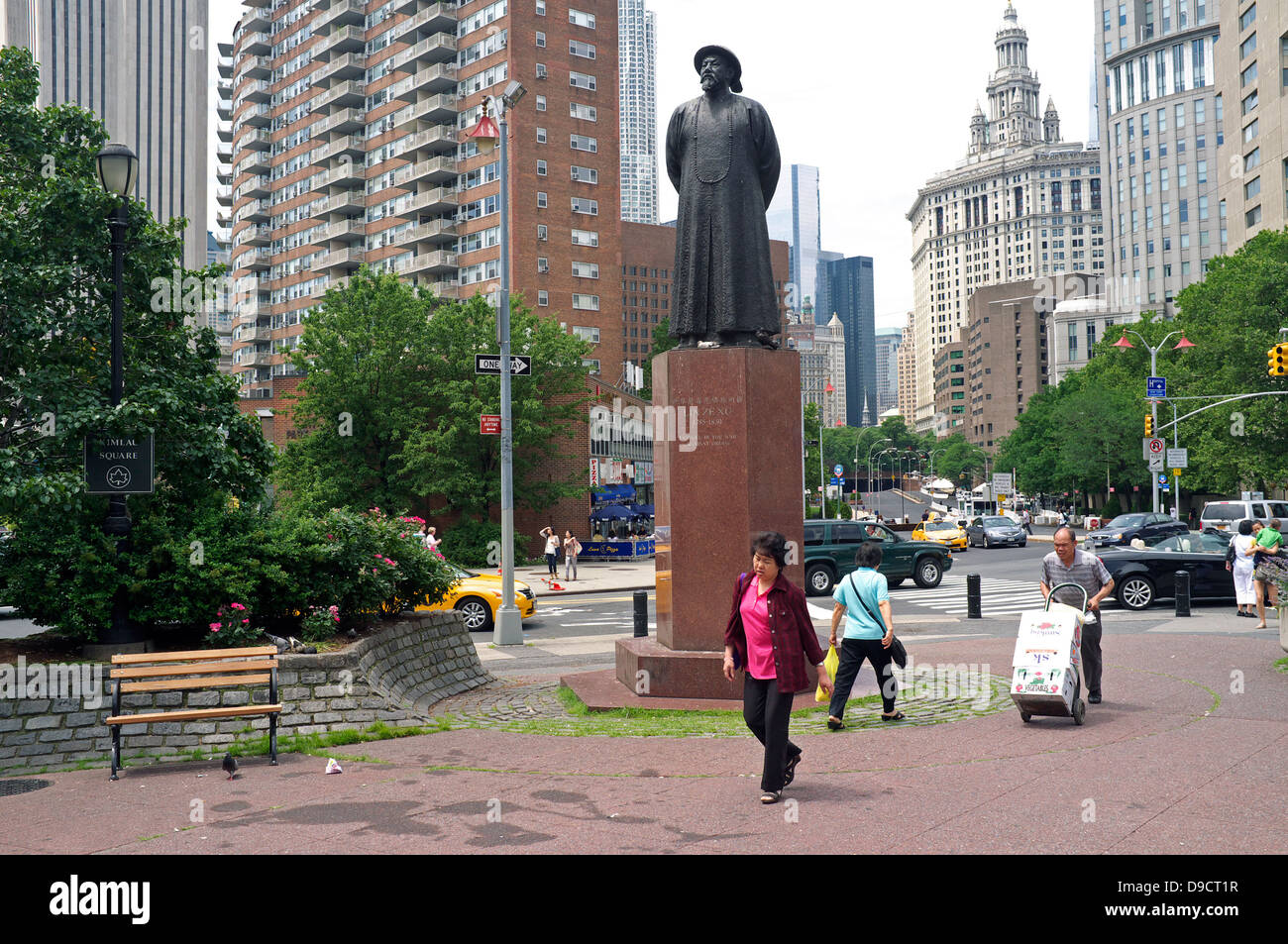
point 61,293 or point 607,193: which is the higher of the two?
point 607,193

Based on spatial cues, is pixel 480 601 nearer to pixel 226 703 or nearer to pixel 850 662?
pixel 226 703

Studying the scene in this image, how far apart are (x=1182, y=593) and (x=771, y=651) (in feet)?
50.5

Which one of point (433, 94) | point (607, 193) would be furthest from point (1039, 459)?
point (433, 94)

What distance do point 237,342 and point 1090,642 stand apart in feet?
333

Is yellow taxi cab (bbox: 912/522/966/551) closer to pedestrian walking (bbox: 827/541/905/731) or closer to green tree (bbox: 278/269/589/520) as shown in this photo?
green tree (bbox: 278/269/589/520)

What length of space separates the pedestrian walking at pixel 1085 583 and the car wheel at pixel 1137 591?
11.9 meters

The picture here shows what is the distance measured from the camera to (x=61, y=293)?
32.5ft

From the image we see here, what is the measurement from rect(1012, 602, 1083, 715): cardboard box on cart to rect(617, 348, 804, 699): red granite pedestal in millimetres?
2504

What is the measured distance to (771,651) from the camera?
6746mm

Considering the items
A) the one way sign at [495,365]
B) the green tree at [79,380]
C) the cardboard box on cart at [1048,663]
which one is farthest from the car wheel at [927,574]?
the green tree at [79,380]

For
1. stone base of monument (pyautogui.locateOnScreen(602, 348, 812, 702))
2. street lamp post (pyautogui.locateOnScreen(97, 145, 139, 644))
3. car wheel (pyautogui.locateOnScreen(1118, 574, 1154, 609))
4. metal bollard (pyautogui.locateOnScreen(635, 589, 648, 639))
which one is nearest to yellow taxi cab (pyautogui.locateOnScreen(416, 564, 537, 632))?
metal bollard (pyautogui.locateOnScreen(635, 589, 648, 639))

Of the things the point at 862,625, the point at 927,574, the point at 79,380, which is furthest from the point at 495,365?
the point at 927,574

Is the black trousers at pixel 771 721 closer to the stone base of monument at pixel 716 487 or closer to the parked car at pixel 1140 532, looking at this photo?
the stone base of monument at pixel 716 487

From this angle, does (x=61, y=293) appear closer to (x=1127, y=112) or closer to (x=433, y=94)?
(x=433, y=94)
